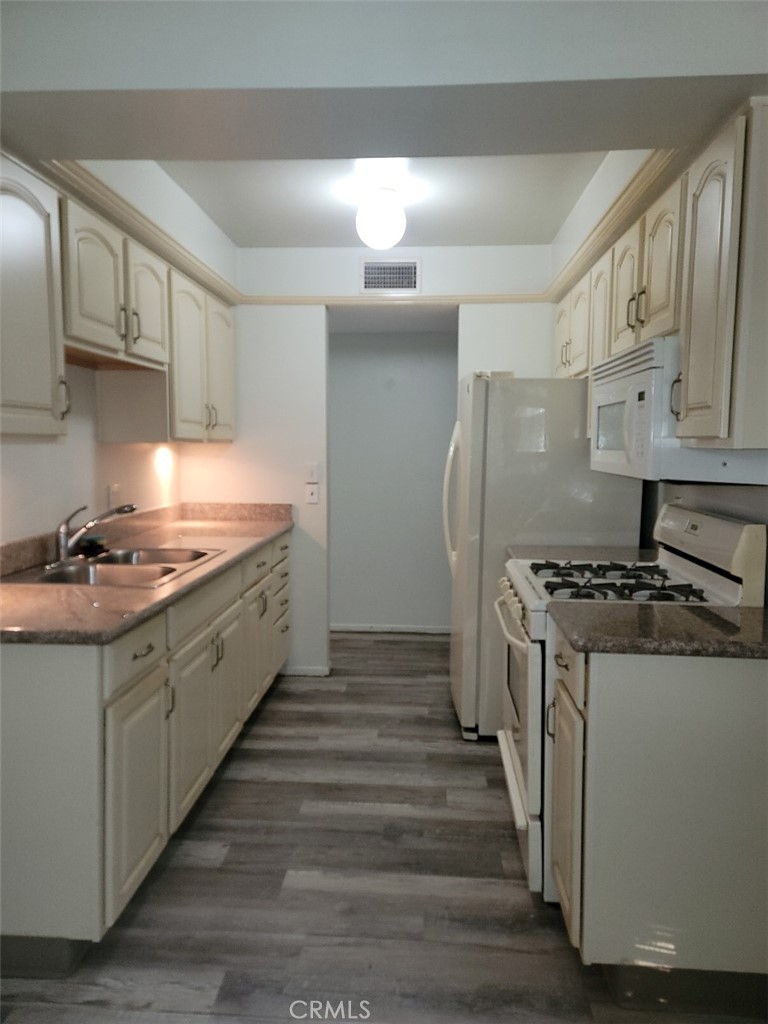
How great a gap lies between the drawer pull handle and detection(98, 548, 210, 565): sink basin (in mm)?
918

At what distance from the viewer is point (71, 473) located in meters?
2.68

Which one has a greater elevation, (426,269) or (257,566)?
(426,269)

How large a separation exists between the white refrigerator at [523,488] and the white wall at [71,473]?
1.62m

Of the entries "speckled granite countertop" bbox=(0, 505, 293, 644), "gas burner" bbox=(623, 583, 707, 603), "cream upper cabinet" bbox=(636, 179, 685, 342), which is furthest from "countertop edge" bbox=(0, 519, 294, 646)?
"cream upper cabinet" bbox=(636, 179, 685, 342)

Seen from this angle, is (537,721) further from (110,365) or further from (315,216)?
(315,216)

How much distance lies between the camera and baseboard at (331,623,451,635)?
4.96m

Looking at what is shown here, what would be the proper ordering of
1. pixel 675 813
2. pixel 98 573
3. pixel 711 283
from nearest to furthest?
pixel 675 813, pixel 711 283, pixel 98 573

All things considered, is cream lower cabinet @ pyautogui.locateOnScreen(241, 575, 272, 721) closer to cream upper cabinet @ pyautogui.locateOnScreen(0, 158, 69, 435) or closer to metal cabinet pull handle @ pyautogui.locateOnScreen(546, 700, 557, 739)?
cream upper cabinet @ pyautogui.locateOnScreen(0, 158, 69, 435)

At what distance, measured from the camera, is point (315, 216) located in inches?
131

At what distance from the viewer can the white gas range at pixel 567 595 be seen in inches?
76.0

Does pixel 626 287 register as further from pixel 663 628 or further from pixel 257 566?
pixel 257 566

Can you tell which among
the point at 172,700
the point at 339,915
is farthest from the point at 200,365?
the point at 339,915

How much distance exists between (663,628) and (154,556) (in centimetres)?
214

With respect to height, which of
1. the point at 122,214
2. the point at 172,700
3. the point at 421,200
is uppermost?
the point at 421,200
